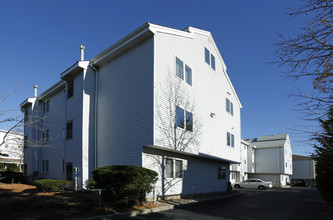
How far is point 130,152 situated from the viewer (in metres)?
15.0

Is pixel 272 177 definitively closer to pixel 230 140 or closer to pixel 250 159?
pixel 250 159

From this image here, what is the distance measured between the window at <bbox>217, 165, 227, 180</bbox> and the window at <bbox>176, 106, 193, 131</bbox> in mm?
7810

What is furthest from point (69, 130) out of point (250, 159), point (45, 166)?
point (250, 159)

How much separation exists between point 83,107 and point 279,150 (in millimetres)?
44192

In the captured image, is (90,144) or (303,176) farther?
(303,176)

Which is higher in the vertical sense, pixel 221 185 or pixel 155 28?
pixel 155 28

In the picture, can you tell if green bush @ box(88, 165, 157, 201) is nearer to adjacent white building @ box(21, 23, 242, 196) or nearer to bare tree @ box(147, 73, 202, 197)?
adjacent white building @ box(21, 23, 242, 196)

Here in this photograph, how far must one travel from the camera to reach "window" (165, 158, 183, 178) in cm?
1623

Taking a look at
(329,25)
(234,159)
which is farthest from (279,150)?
(329,25)

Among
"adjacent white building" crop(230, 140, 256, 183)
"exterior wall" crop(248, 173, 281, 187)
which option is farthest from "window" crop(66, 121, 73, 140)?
"exterior wall" crop(248, 173, 281, 187)

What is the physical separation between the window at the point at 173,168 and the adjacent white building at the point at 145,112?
0.20ft

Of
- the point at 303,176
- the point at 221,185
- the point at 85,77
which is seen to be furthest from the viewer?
the point at 303,176

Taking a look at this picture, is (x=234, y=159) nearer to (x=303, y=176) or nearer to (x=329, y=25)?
(x=329, y=25)

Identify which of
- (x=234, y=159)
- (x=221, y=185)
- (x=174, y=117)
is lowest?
(x=221, y=185)
